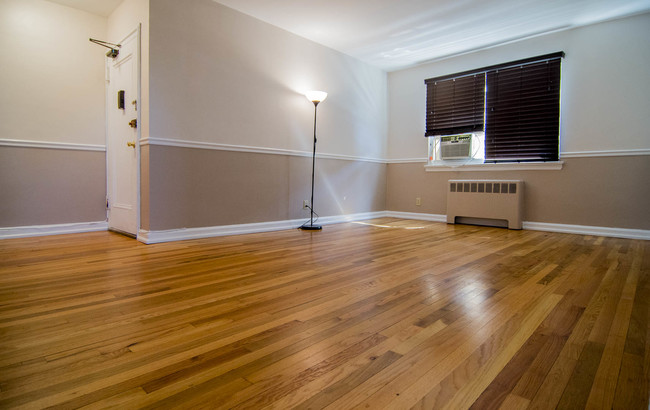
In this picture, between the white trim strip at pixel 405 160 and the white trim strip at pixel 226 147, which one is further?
the white trim strip at pixel 405 160

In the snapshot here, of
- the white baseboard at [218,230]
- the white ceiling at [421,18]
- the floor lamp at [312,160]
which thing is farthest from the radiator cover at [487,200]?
the floor lamp at [312,160]

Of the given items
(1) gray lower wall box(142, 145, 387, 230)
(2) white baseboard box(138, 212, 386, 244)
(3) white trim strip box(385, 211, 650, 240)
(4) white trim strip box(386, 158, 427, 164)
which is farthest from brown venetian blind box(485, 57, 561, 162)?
(2) white baseboard box(138, 212, 386, 244)

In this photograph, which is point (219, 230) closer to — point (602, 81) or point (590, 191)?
point (590, 191)

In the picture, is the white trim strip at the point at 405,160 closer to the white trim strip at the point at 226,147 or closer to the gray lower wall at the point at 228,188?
the gray lower wall at the point at 228,188

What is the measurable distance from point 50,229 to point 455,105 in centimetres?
473

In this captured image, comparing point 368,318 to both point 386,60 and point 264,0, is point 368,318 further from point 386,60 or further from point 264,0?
point 386,60

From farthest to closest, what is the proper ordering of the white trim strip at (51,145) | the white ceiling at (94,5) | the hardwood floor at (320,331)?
the white ceiling at (94,5)
the white trim strip at (51,145)
the hardwood floor at (320,331)

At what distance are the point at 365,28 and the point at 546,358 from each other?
3.63 meters

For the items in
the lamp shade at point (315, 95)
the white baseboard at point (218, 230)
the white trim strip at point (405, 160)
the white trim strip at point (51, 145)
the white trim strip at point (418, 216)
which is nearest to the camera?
the white baseboard at point (218, 230)

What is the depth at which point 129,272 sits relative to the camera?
201 cm

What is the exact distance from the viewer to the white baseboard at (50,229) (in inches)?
119

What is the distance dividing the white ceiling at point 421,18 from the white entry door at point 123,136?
2.04 feet

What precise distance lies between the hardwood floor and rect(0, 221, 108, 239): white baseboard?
2.58 ft

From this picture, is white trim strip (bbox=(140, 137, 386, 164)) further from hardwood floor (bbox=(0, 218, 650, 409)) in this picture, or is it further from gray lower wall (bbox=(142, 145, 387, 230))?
hardwood floor (bbox=(0, 218, 650, 409))
